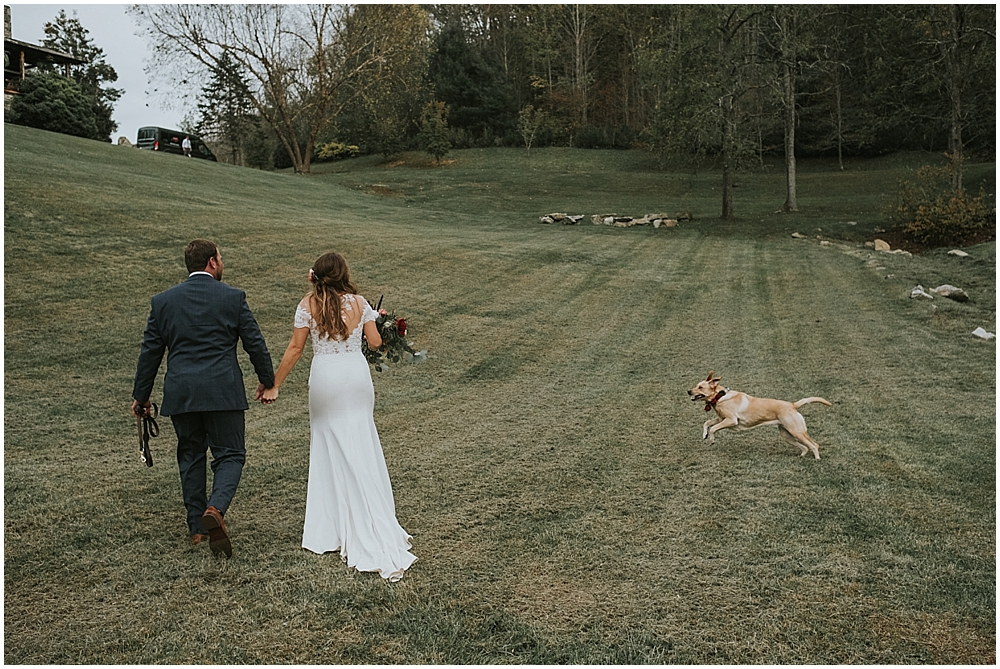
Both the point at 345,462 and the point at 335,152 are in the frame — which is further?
the point at 335,152

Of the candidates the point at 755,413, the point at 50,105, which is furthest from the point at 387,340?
the point at 50,105

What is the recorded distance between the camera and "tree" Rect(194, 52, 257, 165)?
50.6m

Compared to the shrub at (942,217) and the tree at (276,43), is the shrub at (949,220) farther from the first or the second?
the tree at (276,43)

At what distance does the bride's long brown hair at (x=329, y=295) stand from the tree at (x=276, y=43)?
36.1 m

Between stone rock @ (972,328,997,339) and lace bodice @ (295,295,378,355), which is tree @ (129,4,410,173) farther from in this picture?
lace bodice @ (295,295,378,355)

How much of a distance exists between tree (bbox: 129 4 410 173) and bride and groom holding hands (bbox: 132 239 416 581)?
3616cm

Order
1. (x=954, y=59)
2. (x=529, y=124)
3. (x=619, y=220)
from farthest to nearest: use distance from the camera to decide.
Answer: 1. (x=529, y=124)
2. (x=619, y=220)
3. (x=954, y=59)

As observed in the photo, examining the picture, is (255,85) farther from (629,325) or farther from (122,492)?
(122,492)

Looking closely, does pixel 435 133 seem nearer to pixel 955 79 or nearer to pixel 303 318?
pixel 955 79

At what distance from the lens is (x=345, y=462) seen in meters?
4.84

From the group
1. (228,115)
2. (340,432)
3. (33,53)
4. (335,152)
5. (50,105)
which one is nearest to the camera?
(340,432)

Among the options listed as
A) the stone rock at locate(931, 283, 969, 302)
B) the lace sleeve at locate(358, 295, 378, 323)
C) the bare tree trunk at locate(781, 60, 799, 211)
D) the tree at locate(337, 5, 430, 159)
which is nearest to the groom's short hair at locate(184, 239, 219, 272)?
the lace sleeve at locate(358, 295, 378, 323)

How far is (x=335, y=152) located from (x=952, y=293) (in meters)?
40.8

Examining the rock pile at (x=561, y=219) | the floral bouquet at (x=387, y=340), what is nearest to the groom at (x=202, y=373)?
the floral bouquet at (x=387, y=340)
